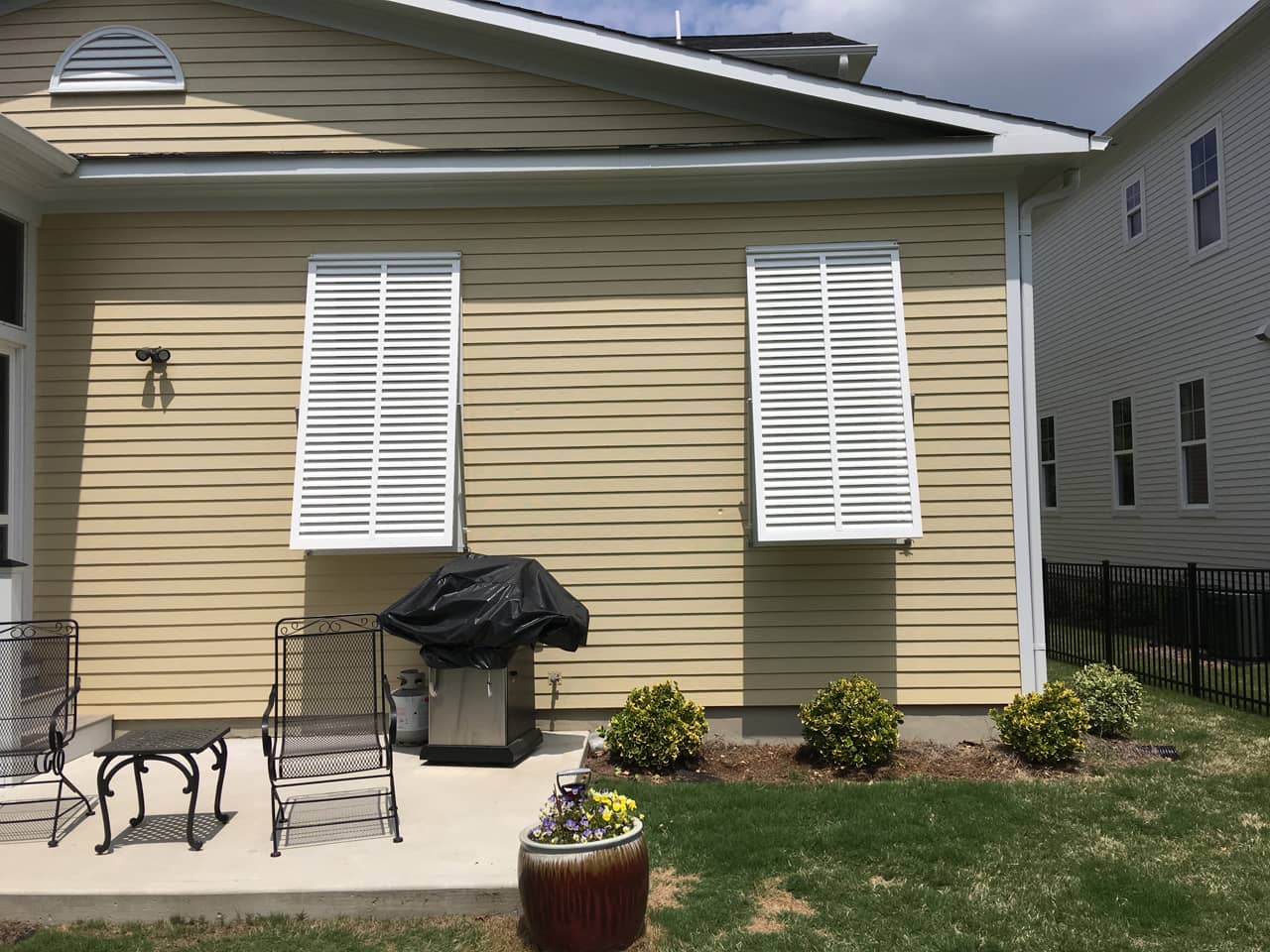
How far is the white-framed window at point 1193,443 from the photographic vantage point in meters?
12.7

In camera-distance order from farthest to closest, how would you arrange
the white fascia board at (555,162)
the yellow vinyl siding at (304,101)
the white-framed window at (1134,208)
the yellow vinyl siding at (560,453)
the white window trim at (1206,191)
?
the white-framed window at (1134,208) → the white window trim at (1206,191) → the yellow vinyl siding at (304,101) → the yellow vinyl siding at (560,453) → the white fascia board at (555,162)

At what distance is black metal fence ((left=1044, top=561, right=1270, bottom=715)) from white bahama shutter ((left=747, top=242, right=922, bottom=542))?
13.6 feet

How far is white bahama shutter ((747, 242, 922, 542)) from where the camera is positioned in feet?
21.4

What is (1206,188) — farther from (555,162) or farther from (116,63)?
(116,63)

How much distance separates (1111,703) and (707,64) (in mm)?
5374

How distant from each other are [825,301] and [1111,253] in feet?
34.1

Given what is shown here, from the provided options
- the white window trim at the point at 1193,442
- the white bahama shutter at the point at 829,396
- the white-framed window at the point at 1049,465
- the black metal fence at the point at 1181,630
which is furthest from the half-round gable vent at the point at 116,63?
the white-framed window at the point at 1049,465

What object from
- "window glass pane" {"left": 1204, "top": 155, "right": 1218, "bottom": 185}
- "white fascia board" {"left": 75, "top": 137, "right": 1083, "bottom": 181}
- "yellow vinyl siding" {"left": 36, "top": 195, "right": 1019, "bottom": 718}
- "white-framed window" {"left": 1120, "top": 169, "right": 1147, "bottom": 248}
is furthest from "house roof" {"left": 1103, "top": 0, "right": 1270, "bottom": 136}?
"yellow vinyl siding" {"left": 36, "top": 195, "right": 1019, "bottom": 718}

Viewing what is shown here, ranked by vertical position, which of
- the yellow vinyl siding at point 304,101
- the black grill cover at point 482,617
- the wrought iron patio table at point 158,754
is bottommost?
the wrought iron patio table at point 158,754

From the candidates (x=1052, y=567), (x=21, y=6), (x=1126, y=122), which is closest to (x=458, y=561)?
(x=21, y=6)

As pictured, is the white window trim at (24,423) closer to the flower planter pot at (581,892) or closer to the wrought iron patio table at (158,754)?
the wrought iron patio table at (158,754)

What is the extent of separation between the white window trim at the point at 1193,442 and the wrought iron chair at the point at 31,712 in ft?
41.3

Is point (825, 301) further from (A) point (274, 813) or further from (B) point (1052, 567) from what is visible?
(B) point (1052, 567)

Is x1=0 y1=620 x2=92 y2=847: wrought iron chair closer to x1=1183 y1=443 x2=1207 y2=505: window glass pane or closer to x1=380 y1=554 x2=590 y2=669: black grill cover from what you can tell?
x1=380 y1=554 x2=590 y2=669: black grill cover
